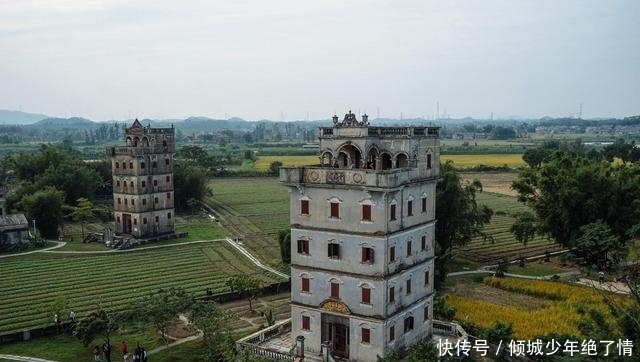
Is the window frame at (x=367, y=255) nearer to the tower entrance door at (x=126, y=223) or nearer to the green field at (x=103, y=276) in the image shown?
the green field at (x=103, y=276)

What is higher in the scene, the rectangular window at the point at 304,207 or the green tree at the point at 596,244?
the rectangular window at the point at 304,207

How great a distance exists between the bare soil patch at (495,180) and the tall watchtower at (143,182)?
70175 mm

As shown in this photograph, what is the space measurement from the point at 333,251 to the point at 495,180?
12027 cm

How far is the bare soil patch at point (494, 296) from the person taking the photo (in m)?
57.6

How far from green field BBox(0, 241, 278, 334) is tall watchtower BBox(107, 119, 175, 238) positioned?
7.01 metres

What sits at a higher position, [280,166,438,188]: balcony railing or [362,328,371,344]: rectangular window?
[280,166,438,188]: balcony railing

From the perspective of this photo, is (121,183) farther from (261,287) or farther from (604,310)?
(604,310)

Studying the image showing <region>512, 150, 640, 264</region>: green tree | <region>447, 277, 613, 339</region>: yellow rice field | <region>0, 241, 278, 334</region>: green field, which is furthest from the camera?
<region>512, 150, 640, 264</region>: green tree

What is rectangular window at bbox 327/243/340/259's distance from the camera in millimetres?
41906

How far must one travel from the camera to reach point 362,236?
1603 inches

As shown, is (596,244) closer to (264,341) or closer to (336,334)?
(336,334)

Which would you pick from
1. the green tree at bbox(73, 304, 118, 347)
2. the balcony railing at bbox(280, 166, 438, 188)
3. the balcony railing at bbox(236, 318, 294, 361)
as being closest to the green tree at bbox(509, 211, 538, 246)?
the balcony railing at bbox(280, 166, 438, 188)

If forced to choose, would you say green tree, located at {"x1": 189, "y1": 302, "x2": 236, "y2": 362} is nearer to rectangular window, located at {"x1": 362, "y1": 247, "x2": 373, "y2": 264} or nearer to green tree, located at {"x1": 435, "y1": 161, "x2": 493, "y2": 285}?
rectangular window, located at {"x1": 362, "y1": 247, "x2": 373, "y2": 264}

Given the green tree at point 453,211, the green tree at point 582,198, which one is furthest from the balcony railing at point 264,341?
the green tree at point 582,198
